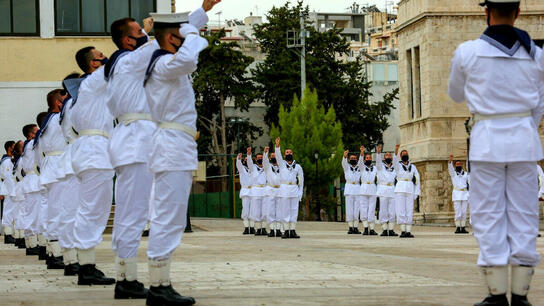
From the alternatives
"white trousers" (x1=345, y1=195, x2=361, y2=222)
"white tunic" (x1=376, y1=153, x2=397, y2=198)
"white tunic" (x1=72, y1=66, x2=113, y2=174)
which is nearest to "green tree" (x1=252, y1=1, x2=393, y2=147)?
"white trousers" (x1=345, y1=195, x2=361, y2=222)

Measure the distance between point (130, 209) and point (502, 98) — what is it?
3437 mm

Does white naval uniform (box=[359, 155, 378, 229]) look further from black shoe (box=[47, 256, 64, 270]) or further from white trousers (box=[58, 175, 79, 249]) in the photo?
white trousers (box=[58, 175, 79, 249])

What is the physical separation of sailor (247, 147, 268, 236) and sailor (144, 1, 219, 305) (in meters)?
22.7

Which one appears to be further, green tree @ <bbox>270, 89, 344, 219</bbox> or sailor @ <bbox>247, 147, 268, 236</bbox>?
green tree @ <bbox>270, 89, 344, 219</bbox>

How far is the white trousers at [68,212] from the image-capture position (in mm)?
12617

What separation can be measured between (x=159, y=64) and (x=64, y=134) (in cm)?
463

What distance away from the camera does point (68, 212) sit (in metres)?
12.8

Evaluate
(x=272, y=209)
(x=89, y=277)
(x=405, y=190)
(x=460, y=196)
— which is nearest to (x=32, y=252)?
(x=89, y=277)

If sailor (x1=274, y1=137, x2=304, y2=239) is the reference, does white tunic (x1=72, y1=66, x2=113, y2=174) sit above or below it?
above

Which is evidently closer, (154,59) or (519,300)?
(519,300)

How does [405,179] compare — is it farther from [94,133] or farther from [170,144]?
[170,144]

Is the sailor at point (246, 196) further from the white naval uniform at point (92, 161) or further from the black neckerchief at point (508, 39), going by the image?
the black neckerchief at point (508, 39)

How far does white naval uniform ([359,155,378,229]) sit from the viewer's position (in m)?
31.9

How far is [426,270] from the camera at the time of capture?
13336 mm
